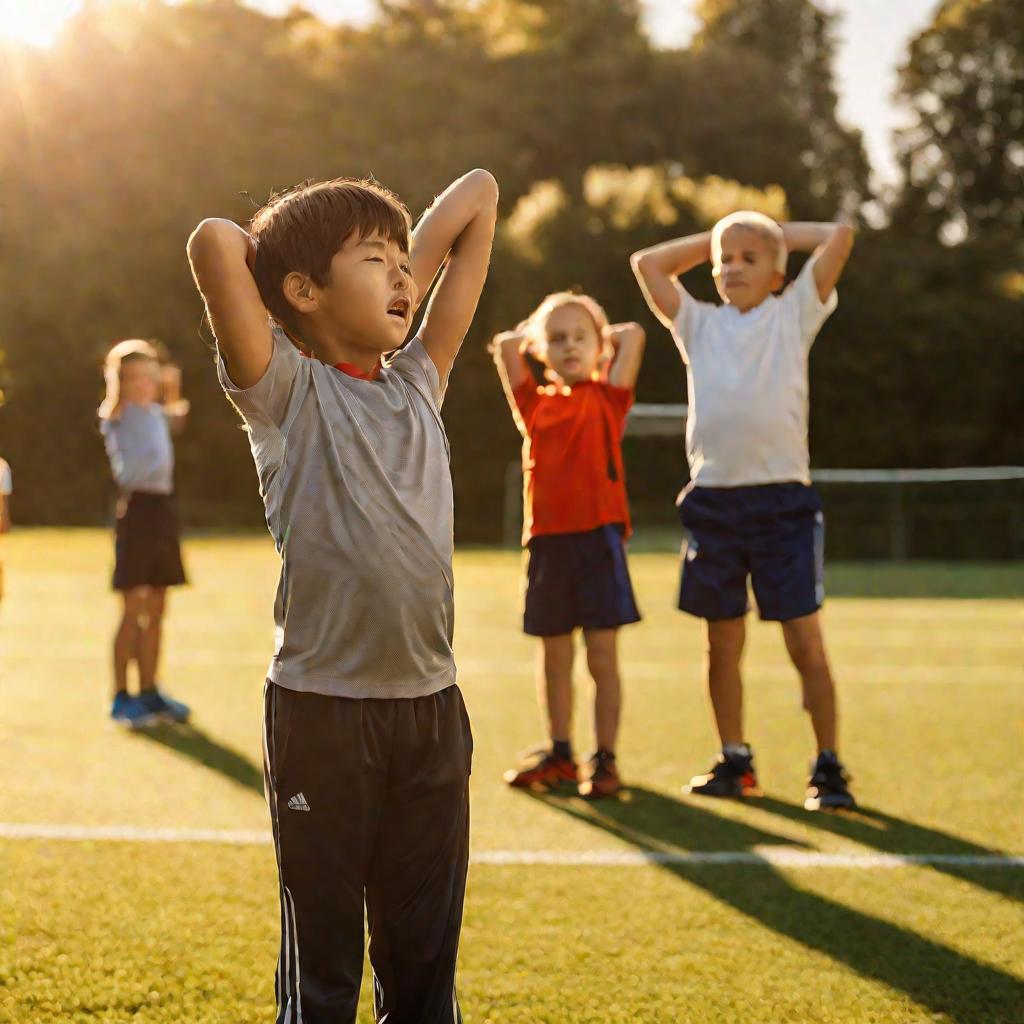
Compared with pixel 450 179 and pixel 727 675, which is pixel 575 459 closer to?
pixel 727 675

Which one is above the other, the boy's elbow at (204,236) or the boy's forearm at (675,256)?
the boy's forearm at (675,256)

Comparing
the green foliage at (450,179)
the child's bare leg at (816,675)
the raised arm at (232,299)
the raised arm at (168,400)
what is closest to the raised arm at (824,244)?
the child's bare leg at (816,675)

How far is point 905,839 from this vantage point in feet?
15.0

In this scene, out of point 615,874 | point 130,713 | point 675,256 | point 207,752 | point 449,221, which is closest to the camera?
point 449,221

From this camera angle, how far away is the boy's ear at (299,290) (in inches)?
98.3

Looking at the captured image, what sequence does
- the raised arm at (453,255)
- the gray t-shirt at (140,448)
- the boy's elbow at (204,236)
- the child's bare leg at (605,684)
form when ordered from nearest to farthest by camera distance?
the boy's elbow at (204,236)
the raised arm at (453,255)
the child's bare leg at (605,684)
the gray t-shirt at (140,448)

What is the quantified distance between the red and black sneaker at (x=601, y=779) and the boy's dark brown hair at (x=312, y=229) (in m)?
3.00

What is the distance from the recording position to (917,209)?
123 feet

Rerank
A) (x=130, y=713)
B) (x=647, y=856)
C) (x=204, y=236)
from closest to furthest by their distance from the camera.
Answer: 1. (x=204, y=236)
2. (x=647, y=856)
3. (x=130, y=713)

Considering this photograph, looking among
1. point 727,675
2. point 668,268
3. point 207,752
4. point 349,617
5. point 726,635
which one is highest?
point 668,268

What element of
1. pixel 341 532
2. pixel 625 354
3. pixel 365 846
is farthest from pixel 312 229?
pixel 625 354

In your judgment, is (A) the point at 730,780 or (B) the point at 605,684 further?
(B) the point at 605,684

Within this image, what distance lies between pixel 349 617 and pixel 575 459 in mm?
3042

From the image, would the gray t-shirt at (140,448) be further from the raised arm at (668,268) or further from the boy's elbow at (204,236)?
the boy's elbow at (204,236)
